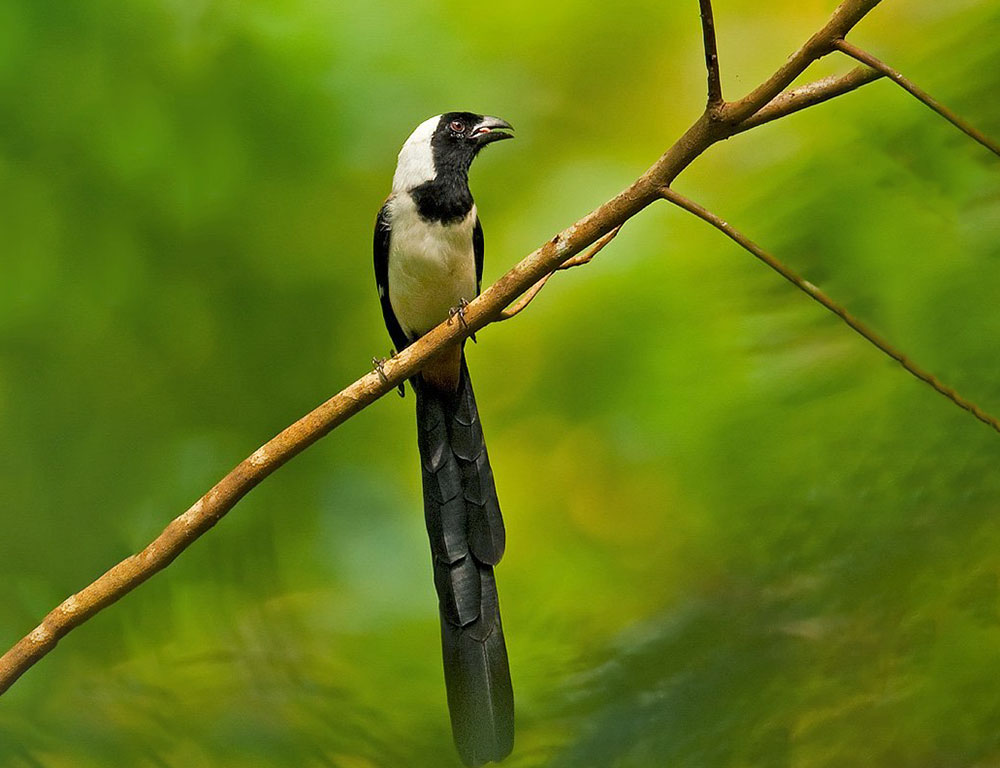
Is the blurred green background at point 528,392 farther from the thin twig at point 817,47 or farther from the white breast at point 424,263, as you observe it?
the thin twig at point 817,47

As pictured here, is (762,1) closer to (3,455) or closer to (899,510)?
(899,510)

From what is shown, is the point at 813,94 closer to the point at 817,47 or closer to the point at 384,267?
the point at 817,47

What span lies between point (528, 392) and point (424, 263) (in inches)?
10.7

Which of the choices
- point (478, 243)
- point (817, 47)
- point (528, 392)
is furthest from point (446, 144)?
point (817, 47)

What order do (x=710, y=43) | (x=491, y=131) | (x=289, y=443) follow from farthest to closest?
(x=491, y=131)
(x=289, y=443)
(x=710, y=43)

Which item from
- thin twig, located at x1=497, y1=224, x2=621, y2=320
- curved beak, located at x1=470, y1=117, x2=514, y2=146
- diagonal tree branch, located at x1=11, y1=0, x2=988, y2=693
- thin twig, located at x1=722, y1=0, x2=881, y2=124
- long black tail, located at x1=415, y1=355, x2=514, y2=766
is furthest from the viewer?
curved beak, located at x1=470, y1=117, x2=514, y2=146

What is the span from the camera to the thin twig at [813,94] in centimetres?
94

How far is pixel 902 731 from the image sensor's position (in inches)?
45.3

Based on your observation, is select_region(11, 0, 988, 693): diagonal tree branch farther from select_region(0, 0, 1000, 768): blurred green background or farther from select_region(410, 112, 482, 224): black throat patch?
select_region(410, 112, 482, 224): black throat patch

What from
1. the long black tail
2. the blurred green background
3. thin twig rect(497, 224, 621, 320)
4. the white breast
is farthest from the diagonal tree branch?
the white breast

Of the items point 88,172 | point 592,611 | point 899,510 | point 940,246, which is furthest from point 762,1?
point 88,172

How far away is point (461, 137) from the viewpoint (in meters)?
1.61

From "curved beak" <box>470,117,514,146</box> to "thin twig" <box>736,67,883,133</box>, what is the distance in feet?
2.05

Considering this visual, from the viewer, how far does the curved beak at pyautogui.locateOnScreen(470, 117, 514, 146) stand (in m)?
1.58
